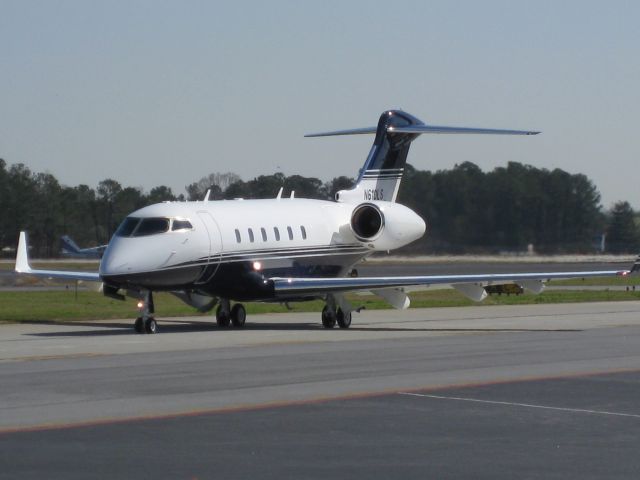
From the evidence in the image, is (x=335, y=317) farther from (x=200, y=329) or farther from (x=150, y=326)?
(x=150, y=326)

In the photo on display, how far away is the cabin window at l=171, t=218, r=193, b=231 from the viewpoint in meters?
28.3

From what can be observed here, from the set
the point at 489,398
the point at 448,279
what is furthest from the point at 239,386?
the point at 448,279

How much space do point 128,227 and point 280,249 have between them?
465 centimetres

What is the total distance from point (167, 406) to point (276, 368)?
4.77m

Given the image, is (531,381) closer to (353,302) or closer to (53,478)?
(53,478)

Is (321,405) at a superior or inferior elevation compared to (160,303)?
inferior

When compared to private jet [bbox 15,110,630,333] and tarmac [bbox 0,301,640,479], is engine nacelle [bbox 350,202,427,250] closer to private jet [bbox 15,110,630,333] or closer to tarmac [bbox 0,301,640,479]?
private jet [bbox 15,110,630,333]

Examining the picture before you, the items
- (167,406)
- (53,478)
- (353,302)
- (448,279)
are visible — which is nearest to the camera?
(53,478)

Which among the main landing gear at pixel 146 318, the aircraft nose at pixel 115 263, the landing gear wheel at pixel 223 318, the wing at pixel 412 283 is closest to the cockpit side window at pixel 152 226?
the aircraft nose at pixel 115 263

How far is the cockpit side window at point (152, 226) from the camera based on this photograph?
27875mm

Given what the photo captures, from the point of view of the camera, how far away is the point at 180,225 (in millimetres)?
28375

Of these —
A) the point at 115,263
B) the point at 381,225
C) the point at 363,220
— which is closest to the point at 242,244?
the point at 115,263

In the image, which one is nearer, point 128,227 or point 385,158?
point 128,227

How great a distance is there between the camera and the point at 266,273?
30.6 meters
